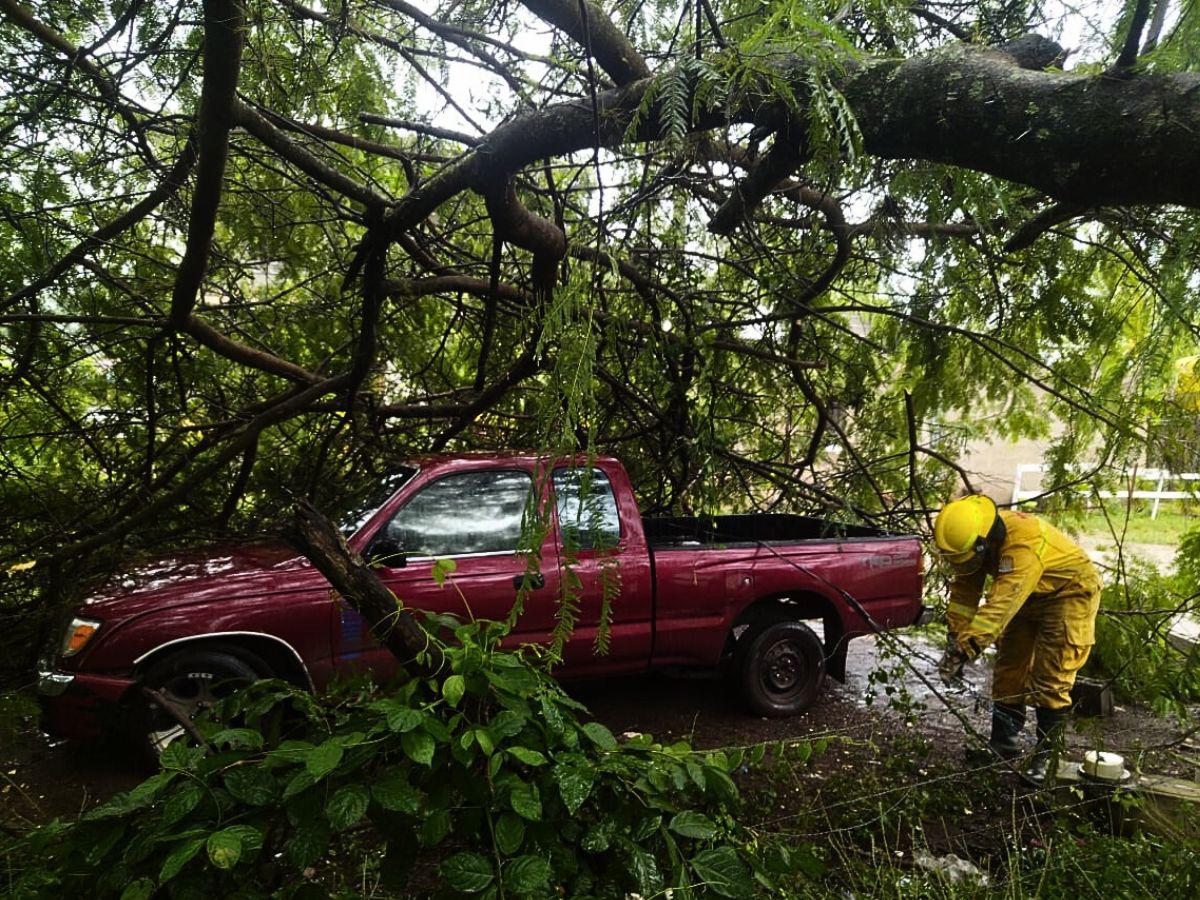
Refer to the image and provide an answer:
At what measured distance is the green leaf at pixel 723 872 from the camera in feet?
4.77

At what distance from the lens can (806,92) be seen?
81.0 inches

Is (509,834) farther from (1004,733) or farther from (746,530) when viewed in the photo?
(746,530)

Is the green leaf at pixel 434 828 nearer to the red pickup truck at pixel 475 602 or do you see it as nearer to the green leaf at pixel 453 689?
the green leaf at pixel 453 689

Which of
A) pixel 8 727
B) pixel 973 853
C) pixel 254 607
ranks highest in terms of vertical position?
pixel 254 607

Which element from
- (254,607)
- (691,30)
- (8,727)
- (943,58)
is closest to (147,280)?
(254,607)

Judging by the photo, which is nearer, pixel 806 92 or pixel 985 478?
pixel 806 92

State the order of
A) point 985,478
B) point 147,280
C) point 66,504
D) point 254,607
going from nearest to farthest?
point 254,607 → point 147,280 → point 66,504 → point 985,478

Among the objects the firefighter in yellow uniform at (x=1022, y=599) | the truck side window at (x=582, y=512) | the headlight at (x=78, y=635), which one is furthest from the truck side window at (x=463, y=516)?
the firefighter in yellow uniform at (x=1022, y=599)

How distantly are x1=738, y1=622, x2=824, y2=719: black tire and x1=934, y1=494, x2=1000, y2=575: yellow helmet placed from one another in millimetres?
1318

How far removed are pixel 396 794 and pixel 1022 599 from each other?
12.6 feet

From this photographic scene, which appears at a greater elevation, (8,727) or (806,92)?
(806,92)

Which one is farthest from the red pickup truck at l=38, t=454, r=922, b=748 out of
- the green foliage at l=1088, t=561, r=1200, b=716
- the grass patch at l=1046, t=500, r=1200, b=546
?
the green foliage at l=1088, t=561, r=1200, b=716

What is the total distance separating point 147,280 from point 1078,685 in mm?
7031

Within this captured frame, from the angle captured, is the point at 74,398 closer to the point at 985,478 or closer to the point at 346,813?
the point at 346,813
